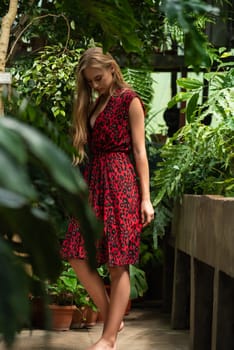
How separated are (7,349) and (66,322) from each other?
4.74 meters

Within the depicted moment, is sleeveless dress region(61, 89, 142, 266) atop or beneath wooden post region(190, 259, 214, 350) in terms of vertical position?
atop

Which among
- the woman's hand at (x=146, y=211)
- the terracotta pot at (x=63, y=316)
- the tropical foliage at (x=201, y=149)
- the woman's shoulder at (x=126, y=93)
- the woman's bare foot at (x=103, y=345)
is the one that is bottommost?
the terracotta pot at (x=63, y=316)

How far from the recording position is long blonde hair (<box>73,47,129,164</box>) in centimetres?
430

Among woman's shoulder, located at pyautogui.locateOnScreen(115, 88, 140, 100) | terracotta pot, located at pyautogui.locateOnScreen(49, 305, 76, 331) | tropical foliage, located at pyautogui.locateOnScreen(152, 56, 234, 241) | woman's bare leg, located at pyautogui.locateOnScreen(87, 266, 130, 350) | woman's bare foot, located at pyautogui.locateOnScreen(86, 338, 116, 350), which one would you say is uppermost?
woman's shoulder, located at pyautogui.locateOnScreen(115, 88, 140, 100)

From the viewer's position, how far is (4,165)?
0.56m

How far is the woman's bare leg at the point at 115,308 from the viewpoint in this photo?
166 inches

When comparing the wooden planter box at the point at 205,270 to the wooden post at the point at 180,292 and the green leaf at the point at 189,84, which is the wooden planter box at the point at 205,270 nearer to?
the wooden post at the point at 180,292

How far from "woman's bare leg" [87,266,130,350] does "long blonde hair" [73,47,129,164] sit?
0.59 m

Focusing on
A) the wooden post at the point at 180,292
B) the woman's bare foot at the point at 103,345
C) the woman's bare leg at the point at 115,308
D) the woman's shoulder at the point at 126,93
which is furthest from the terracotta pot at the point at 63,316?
the woman's shoulder at the point at 126,93

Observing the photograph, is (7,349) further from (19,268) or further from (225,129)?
(225,129)

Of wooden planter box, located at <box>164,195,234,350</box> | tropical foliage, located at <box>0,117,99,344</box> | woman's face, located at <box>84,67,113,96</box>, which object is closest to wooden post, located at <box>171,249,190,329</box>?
wooden planter box, located at <box>164,195,234,350</box>

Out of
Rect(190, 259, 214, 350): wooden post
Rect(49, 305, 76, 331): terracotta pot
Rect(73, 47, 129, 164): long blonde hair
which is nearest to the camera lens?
Rect(73, 47, 129, 164): long blonde hair

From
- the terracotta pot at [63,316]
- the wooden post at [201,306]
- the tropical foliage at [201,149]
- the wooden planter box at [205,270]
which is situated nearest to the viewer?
the wooden planter box at [205,270]

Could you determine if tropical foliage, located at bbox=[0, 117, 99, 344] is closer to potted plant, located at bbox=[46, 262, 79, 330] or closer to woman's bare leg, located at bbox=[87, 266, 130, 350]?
woman's bare leg, located at bbox=[87, 266, 130, 350]
